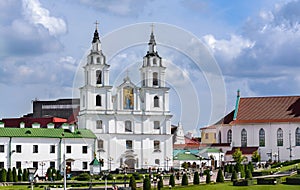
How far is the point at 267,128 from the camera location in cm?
10031

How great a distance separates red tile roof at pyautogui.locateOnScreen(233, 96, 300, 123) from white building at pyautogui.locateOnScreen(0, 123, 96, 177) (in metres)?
29.8

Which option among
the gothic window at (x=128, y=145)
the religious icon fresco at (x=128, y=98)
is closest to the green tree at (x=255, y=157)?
the gothic window at (x=128, y=145)

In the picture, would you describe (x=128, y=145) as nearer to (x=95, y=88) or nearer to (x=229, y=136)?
(x=95, y=88)

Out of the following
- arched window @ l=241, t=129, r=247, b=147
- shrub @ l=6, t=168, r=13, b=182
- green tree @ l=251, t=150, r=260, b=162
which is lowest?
shrub @ l=6, t=168, r=13, b=182

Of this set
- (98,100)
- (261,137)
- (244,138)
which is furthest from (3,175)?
(261,137)

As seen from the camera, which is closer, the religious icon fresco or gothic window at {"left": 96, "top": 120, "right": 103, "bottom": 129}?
gothic window at {"left": 96, "top": 120, "right": 103, "bottom": 129}

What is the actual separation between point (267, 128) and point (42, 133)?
36491 mm

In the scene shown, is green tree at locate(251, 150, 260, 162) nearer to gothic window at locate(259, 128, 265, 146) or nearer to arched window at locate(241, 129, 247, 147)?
gothic window at locate(259, 128, 265, 146)

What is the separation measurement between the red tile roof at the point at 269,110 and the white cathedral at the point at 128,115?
1702cm

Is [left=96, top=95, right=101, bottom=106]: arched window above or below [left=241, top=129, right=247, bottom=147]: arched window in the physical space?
above

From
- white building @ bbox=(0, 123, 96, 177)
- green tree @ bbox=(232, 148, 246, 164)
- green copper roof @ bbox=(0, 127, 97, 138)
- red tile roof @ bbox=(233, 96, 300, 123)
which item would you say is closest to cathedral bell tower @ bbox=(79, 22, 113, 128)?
green copper roof @ bbox=(0, 127, 97, 138)

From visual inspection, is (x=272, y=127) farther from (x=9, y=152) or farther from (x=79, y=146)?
(x=9, y=152)

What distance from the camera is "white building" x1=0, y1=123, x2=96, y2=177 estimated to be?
248 ft

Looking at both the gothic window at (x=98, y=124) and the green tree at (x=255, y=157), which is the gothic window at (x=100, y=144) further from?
the green tree at (x=255, y=157)
